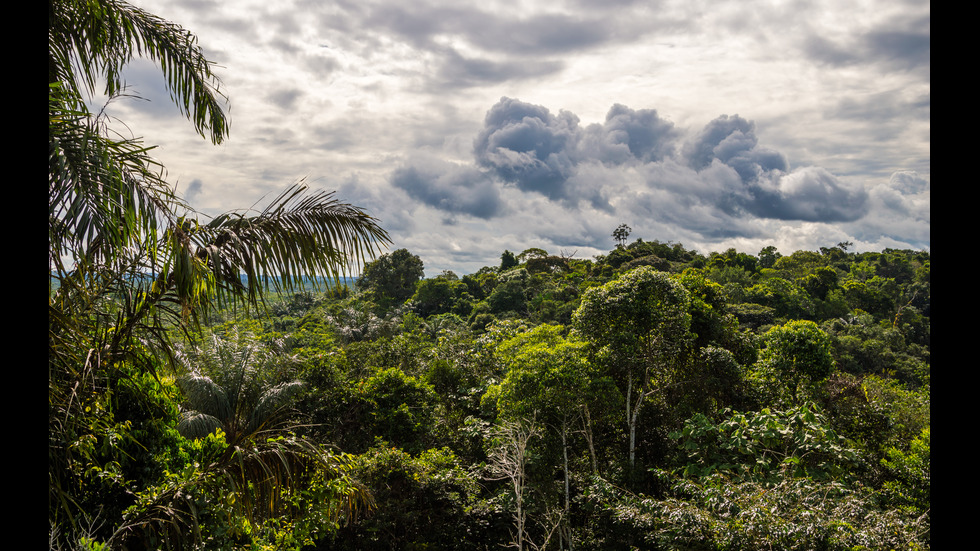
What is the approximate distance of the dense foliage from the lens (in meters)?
2.70

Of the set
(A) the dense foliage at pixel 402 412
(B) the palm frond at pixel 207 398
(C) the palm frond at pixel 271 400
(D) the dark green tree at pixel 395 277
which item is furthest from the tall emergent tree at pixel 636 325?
(D) the dark green tree at pixel 395 277

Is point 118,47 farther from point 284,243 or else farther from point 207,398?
point 207,398

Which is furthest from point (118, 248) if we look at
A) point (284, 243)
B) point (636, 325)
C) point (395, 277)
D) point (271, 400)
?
point (395, 277)

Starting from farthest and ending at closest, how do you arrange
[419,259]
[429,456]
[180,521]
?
1. [419,259]
2. [429,456]
3. [180,521]

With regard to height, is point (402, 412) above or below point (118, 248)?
below

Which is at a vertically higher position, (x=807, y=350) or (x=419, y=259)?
(x=419, y=259)

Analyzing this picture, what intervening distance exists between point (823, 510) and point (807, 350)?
15.5ft

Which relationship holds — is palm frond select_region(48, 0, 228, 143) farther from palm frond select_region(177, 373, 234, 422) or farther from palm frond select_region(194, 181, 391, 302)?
palm frond select_region(177, 373, 234, 422)

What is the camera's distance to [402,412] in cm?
1046

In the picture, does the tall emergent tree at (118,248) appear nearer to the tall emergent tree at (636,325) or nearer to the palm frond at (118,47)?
the palm frond at (118,47)

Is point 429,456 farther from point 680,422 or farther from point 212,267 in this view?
point 212,267

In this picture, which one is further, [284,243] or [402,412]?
[402,412]

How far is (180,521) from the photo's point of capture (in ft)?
10.9
